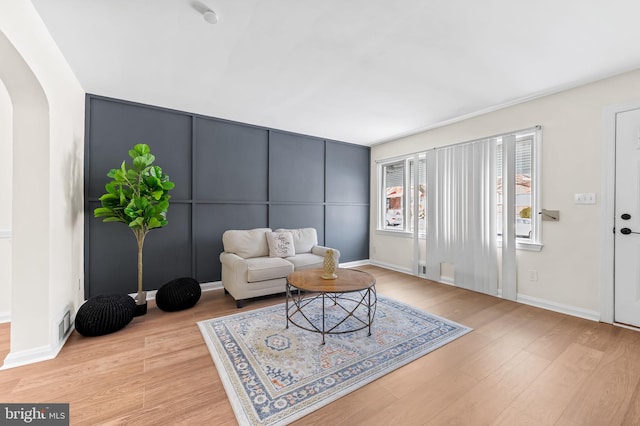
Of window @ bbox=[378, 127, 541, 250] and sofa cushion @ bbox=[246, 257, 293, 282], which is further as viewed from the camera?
window @ bbox=[378, 127, 541, 250]

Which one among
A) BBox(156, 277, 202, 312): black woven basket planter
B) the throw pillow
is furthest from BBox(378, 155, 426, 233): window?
BBox(156, 277, 202, 312): black woven basket planter

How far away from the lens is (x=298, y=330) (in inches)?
98.5

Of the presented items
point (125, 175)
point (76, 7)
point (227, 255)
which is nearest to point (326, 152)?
point (227, 255)

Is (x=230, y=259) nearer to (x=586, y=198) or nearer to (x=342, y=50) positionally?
(x=342, y=50)

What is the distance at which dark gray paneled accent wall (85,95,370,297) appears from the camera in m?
3.17

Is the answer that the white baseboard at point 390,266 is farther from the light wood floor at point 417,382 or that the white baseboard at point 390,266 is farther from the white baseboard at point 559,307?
the light wood floor at point 417,382

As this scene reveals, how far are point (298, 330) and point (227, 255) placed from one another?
1521mm

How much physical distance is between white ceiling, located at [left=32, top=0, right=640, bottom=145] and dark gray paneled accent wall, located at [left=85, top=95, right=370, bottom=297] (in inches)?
14.8

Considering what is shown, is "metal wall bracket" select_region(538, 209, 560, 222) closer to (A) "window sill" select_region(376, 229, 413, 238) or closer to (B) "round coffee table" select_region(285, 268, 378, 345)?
(A) "window sill" select_region(376, 229, 413, 238)

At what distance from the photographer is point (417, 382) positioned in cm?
180

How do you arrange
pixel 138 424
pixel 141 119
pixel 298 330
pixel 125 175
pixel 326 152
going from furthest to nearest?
1. pixel 326 152
2. pixel 141 119
3. pixel 125 175
4. pixel 298 330
5. pixel 138 424

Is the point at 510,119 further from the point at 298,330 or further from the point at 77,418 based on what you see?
the point at 77,418

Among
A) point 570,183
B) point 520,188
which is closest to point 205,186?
point 520,188

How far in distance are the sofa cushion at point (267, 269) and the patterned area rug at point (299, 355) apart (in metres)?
0.39
